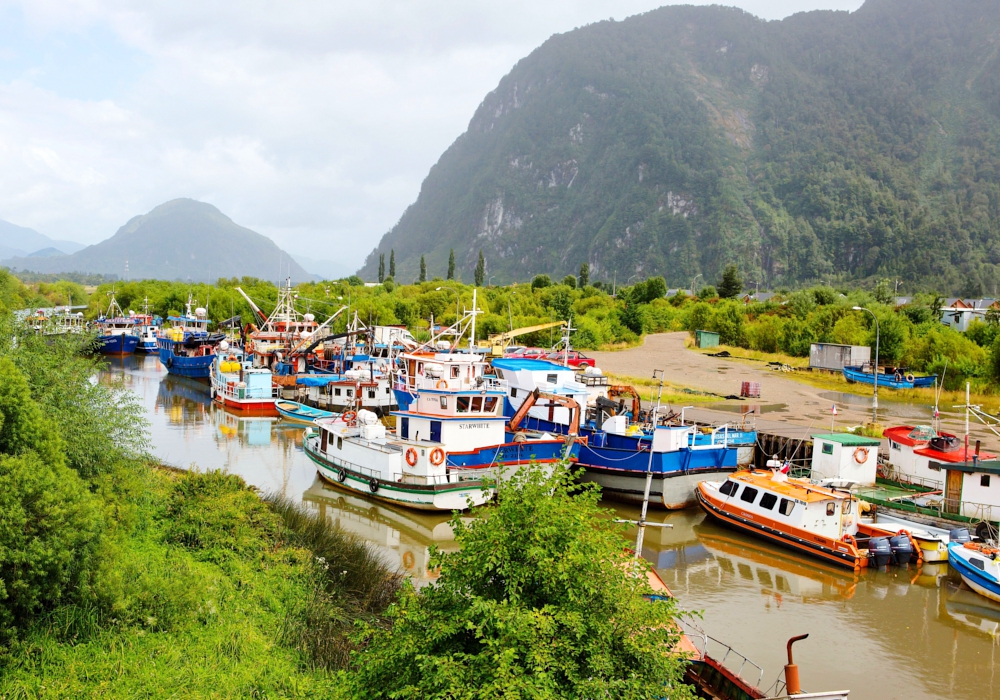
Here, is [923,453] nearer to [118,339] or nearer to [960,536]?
[960,536]

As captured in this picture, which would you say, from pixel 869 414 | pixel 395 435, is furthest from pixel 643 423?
pixel 869 414

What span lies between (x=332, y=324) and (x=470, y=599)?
249ft

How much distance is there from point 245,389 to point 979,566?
1504 inches

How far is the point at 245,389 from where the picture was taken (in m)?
43.7

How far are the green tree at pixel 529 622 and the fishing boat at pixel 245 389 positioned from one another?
3767 cm

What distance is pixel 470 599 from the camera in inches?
313

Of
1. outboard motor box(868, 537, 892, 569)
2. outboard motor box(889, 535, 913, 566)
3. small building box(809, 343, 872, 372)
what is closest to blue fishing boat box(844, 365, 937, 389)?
small building box(809, 343, 872, 372)

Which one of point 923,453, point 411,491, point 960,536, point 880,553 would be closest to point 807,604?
point 880,553

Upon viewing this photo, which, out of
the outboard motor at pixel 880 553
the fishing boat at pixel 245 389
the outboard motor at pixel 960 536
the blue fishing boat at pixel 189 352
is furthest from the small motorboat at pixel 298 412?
the outboard motor at pixel 960 536

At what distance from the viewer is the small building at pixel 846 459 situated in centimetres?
2470

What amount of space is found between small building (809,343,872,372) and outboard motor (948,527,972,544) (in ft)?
129

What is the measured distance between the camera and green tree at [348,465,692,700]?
7.04 metres

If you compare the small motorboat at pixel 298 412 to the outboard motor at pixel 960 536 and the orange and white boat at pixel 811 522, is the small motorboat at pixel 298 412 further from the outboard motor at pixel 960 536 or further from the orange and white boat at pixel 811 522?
the outboard motor at pixel 960 536

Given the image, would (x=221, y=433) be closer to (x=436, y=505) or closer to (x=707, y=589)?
(x=436, y=505)
